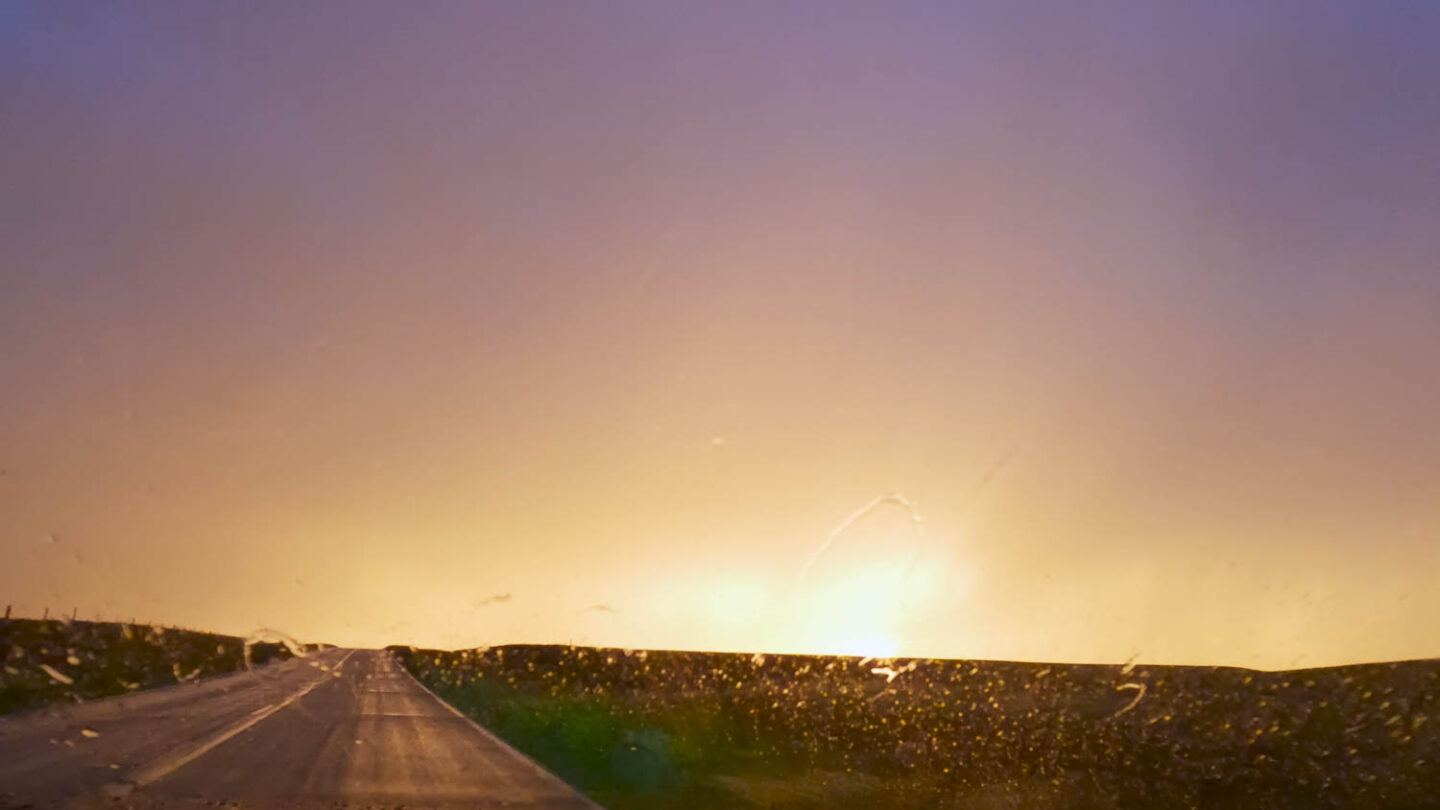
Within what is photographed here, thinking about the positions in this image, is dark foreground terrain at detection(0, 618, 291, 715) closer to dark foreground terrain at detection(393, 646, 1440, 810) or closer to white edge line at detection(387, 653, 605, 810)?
white edge line at detection(387, 653, 605, 810)

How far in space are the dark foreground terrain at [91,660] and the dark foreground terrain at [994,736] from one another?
10774mm

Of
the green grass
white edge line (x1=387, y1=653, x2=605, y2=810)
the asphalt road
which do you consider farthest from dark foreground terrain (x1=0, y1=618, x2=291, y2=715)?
the green grass

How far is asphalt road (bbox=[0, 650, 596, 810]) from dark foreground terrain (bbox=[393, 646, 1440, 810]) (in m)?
1.44

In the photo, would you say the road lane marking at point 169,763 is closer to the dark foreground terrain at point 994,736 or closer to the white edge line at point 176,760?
the white edge line at point 176,760

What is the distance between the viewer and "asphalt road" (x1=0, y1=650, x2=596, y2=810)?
14711 mm

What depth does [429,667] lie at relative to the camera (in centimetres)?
8512

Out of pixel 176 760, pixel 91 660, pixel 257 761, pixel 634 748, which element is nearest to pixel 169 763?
pixel 176 760

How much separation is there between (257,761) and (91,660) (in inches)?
1814

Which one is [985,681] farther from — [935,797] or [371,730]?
[935,797]

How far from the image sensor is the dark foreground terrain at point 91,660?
1410 inches

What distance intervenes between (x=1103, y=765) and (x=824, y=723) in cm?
928

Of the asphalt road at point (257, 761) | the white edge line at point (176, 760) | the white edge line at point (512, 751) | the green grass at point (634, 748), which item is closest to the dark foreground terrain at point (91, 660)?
the asphalt road at point (257, 761)

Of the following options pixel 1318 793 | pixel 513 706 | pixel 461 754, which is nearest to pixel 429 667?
pixel 513 706

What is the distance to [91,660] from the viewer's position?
2351 inches
